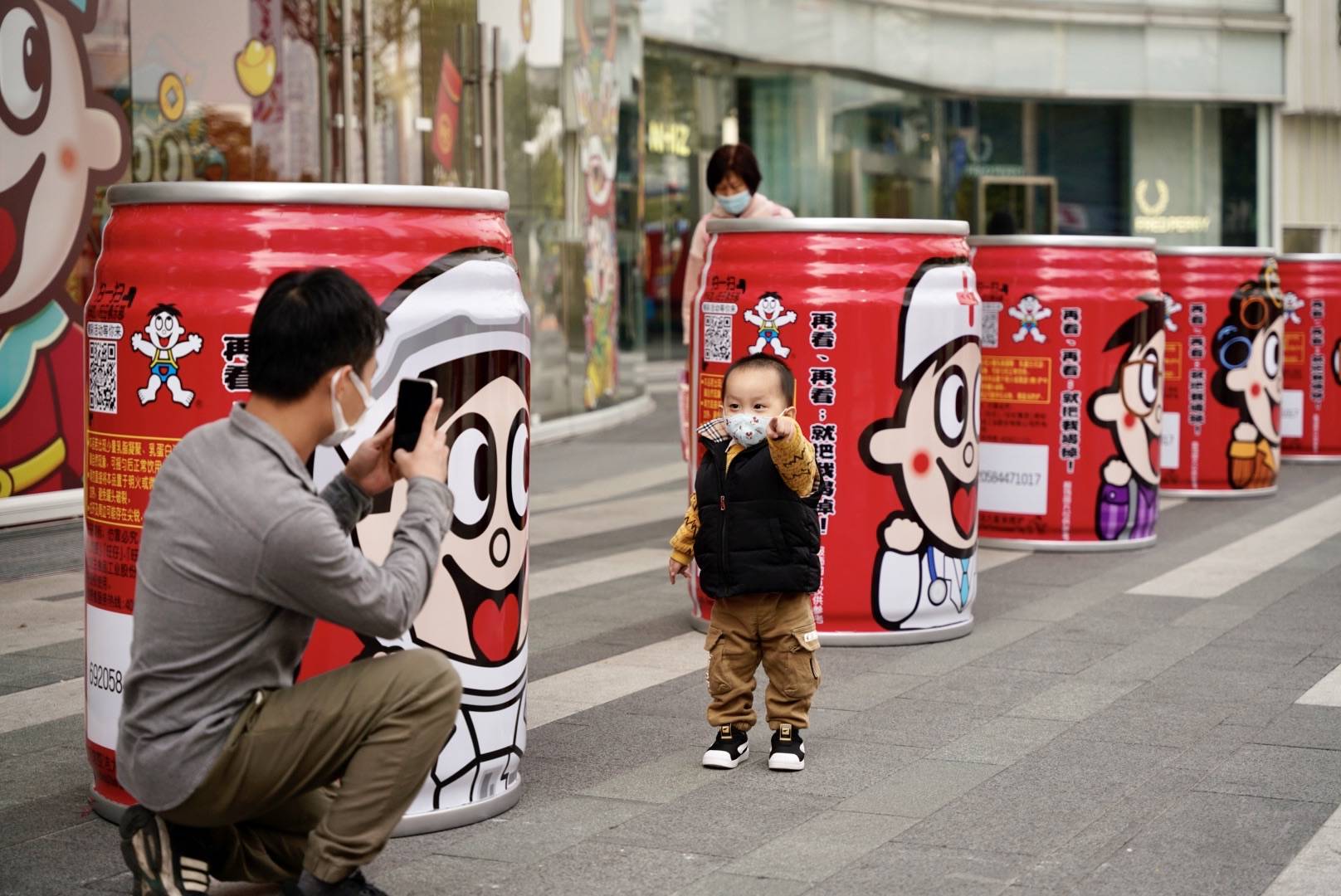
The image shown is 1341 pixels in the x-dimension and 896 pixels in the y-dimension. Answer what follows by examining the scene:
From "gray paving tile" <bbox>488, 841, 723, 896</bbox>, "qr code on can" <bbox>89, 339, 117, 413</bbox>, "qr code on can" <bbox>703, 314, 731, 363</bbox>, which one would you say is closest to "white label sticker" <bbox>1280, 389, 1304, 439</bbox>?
"qr code on can" <bbox>703, 314, 731, 363</bbox>

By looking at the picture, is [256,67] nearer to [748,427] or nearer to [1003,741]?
[748,427]

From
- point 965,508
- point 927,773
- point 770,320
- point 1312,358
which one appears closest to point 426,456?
point 927,773

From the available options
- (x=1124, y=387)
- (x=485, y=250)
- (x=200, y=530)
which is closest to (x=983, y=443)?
(x=1124, y=387)

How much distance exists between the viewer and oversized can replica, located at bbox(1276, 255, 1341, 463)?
13.6 m

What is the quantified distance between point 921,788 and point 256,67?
797 cm

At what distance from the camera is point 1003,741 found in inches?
211

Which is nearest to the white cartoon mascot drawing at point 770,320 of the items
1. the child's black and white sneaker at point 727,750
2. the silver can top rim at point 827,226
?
the silver can top rim at point 827,226

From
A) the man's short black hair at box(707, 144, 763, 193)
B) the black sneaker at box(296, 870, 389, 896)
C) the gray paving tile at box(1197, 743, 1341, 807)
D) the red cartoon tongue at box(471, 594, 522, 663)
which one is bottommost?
the gray paving tile at box(1197, 743, 1341, 807)

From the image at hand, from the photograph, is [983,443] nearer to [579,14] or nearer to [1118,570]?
[1118,570]

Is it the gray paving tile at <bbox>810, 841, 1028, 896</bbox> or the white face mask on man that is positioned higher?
the white face mask on man

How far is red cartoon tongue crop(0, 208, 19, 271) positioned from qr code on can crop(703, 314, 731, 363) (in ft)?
14.8

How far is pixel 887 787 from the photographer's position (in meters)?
4.86

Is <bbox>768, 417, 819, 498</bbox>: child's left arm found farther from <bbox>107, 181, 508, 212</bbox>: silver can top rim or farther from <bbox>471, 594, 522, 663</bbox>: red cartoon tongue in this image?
<bbox>107, 181, 508, 212</bbox>: silver can top rim

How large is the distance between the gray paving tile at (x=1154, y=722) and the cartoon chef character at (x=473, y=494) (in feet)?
6.22
